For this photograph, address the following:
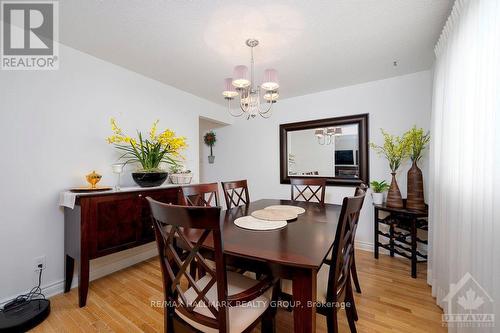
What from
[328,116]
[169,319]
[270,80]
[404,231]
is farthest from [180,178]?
[404,231]

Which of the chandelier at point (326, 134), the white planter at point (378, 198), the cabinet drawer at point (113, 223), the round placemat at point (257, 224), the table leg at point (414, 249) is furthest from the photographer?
the chandelier at point (326, 134)

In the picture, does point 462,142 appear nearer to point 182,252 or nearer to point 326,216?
point 326,216

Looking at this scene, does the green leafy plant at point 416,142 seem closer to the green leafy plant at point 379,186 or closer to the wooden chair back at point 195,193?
the green leafy plant at point 379,186

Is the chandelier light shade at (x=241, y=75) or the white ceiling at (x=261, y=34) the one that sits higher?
the white ceiling at (x=261, y=34)

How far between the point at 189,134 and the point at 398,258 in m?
3.37

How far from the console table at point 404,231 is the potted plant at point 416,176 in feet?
0.32

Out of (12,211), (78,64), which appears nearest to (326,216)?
(12,211)

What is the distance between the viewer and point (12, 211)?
1659 mm

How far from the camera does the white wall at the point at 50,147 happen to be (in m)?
1.65

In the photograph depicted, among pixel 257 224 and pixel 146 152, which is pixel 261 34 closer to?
pixel 257 224

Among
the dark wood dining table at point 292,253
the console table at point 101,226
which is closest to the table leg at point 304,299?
the dark wood dining table at point 292,253

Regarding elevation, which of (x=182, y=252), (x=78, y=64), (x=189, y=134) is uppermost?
(x=78, y=64)

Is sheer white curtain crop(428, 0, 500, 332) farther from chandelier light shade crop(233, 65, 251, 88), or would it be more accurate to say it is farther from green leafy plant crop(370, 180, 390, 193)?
chandelier light shade crop(233, 65, 251, 88)

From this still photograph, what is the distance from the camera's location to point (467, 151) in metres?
1.23
